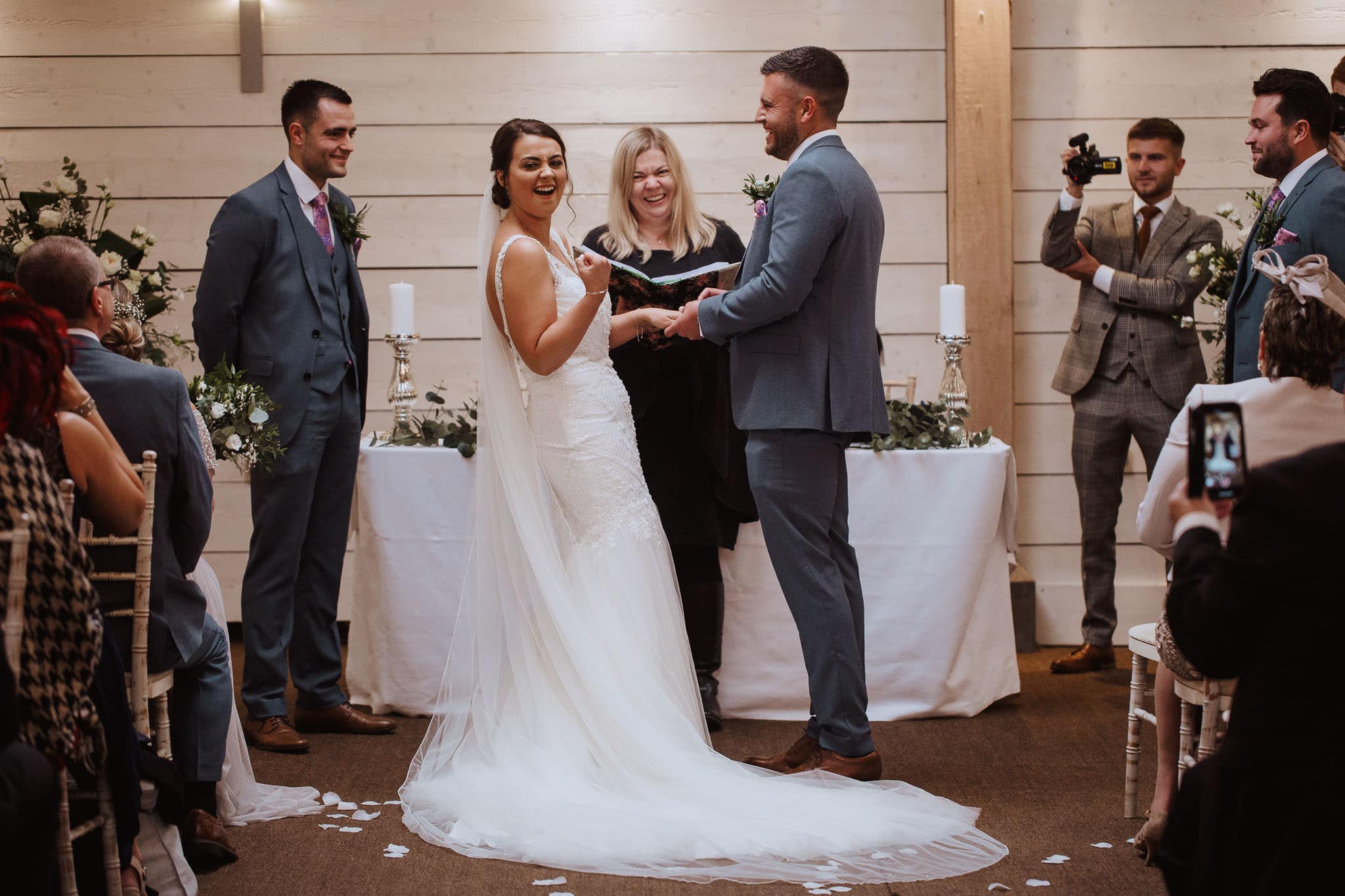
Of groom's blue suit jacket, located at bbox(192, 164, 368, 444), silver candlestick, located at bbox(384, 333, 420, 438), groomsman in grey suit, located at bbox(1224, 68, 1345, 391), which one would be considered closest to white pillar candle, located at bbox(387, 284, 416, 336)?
silver candlestick, located at bbox(384, 333, 420, 438)

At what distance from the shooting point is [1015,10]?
5.17 meters

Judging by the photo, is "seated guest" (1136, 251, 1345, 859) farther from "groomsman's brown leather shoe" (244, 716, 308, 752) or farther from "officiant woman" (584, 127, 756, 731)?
"groomsman's brown leather shoe" (244, 716, 308, 752)

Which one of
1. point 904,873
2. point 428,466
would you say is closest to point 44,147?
point 428,466

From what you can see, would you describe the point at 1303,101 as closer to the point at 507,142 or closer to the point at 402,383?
the point at 507,142

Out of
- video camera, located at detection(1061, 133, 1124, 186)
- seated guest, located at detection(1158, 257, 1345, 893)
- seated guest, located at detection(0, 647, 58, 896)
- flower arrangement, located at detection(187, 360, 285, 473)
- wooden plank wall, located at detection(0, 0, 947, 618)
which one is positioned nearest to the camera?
seated guest, located at detection(1158, 257, 1345, 893)

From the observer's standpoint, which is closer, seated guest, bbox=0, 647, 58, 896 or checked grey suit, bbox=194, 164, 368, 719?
seated guest, bbox=0, 647, 58, 896

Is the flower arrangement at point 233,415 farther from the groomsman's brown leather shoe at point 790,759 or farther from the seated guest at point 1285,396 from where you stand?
the seated guest at point 1285,396

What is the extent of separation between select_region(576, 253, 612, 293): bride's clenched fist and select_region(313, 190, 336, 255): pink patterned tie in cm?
110

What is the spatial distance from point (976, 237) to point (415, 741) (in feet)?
9.28

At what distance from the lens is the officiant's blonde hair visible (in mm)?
4004

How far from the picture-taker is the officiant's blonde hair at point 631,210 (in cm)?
400

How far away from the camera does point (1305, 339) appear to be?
2463 millimetres

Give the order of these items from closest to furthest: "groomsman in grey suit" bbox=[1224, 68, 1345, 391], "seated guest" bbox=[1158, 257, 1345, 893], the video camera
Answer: "seated guest" bbox=[1158, 257, 1345, 893] < "groomsman in grey suit" bbox=[1224, 68, 1345, 391] < the video camera

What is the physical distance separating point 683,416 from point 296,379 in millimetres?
1139
